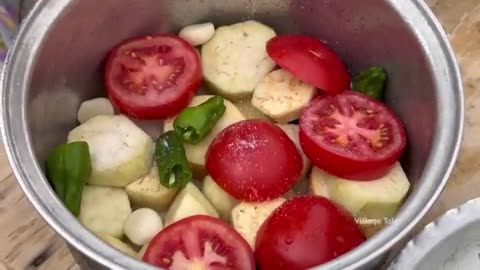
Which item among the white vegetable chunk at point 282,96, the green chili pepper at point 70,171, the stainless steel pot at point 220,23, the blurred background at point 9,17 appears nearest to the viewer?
the stainless steel pot at point 220,23

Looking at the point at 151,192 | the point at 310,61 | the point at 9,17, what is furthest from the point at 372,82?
the point at 9,17

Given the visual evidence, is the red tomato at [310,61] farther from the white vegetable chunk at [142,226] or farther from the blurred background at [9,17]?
the blurred background at [9,17]

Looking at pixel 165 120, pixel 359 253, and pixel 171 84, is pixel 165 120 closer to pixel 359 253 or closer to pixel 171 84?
pixel 171 84

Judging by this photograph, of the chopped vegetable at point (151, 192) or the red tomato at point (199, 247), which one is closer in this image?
the red tomato at point (199, 247)

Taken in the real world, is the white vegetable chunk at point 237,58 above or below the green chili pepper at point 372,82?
below

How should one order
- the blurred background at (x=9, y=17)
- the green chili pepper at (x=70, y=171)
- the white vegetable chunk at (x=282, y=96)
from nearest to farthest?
the green chili pepper at (x=70, y=171) → the white vegetable chunk at (x=282, y=96) → the blurred background at (x=9, y=17)

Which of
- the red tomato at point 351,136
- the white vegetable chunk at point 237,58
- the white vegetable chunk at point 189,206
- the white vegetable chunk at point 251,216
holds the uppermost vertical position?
the red tomato at point 351,136

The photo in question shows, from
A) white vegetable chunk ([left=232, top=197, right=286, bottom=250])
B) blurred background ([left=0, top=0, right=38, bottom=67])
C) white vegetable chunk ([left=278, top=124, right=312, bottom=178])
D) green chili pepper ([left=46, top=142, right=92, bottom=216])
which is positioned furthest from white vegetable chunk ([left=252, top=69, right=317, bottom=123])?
blurred background ([left=0, top=0, right=38, bottom=67])

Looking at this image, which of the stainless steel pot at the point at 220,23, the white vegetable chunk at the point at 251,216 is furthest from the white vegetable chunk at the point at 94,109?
the white vegetable chunk at the point at 251,216
